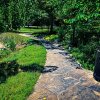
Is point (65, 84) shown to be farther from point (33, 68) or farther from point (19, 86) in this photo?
point (33, 68)

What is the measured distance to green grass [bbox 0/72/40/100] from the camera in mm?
8260

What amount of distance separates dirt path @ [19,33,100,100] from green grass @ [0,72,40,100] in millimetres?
234

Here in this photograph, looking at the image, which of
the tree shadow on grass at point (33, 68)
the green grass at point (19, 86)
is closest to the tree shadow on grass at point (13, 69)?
the tree shadow on grass at point (33, 68)

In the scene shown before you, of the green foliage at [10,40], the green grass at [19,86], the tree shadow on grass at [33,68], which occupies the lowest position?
the green foliage at [10,40]

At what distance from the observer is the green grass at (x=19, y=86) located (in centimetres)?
826

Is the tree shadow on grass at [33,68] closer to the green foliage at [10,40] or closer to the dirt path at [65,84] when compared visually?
the dirt path at [65,84]

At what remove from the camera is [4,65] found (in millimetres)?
12648

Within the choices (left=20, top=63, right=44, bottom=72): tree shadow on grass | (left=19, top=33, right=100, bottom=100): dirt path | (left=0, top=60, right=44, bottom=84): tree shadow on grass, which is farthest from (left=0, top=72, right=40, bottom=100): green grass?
(left=20, top=63, right=44, bottom=72): tree shadow on grass

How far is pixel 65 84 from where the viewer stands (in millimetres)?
9555

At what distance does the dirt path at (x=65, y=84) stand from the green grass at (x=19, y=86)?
23 cm

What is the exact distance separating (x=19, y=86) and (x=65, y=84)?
1788 mm

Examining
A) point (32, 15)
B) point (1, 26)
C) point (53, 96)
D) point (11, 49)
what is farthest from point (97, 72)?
point (32, 15)

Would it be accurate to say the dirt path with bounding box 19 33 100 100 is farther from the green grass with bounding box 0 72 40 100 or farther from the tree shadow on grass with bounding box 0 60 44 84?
the tree shadow on grass with bounding box 0 60 44 84

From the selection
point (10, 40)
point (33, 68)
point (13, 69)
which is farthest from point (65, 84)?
point (10, 40)
